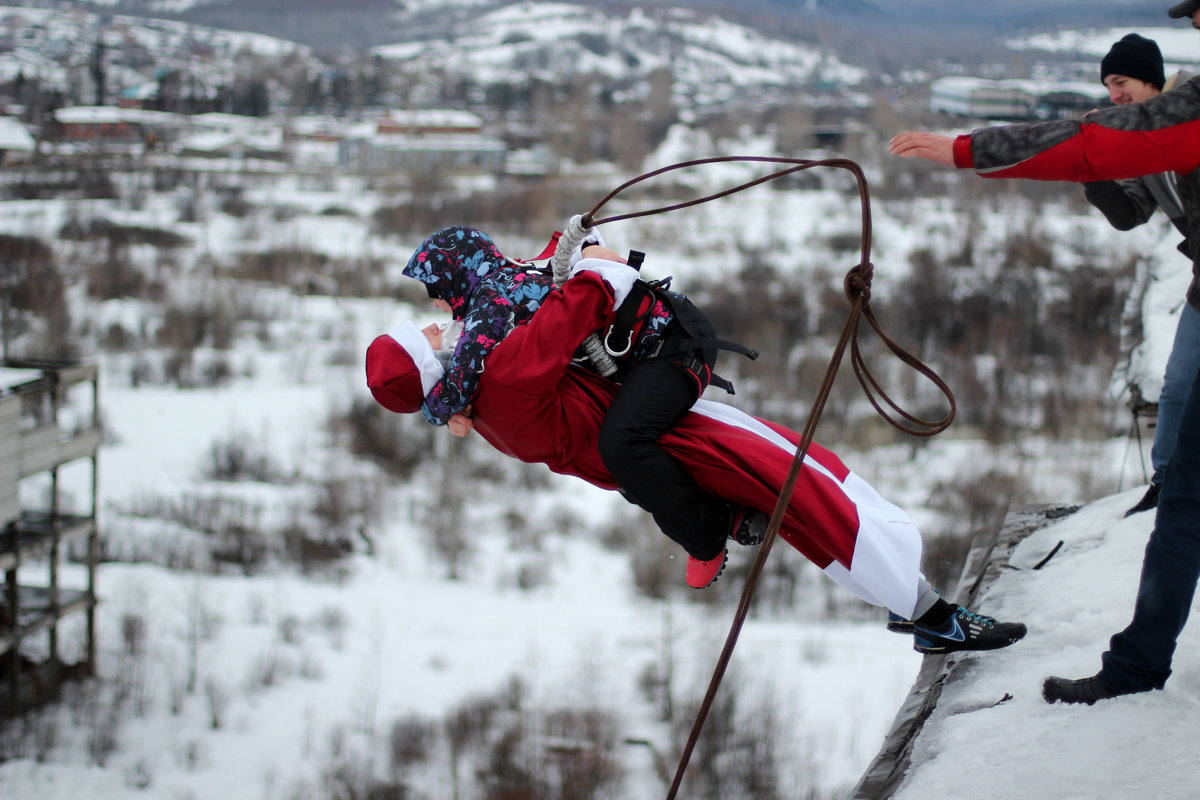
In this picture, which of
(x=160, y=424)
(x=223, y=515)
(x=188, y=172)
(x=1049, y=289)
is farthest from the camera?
(x=188, y=172)

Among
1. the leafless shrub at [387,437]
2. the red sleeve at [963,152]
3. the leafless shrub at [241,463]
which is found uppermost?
the red sleeve at [963,152]

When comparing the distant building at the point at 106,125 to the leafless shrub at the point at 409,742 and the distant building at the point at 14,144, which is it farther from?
the leafless shrub at the point at 409,742

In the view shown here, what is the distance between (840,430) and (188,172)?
28.6 m

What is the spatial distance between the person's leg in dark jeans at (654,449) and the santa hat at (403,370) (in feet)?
1.63

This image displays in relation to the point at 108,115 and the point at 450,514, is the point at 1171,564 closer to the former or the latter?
the point at 450,514

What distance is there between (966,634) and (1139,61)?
162 centimetres

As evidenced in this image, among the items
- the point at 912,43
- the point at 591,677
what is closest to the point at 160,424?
the point at 591,677

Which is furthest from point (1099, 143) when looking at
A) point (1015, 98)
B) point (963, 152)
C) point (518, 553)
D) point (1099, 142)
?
point (1015, 98)

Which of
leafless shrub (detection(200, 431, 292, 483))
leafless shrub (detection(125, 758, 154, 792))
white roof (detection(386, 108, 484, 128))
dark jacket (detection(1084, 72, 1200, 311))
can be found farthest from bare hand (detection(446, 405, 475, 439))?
white roof (detection(386, 108, 484, 128))

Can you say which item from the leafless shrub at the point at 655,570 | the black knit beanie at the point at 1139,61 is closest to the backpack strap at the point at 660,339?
the black knit beanie at the point at 1139,61

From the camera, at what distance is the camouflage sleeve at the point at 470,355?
9.09 feet

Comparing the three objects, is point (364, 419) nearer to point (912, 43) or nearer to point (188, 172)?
point (188, 172)

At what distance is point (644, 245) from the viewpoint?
29500 mm

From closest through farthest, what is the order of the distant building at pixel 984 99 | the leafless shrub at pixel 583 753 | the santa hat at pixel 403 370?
the santa hat at pixel 403 370
the leafless shrub at pixel 583 753
the distant building at pixel 984 99
